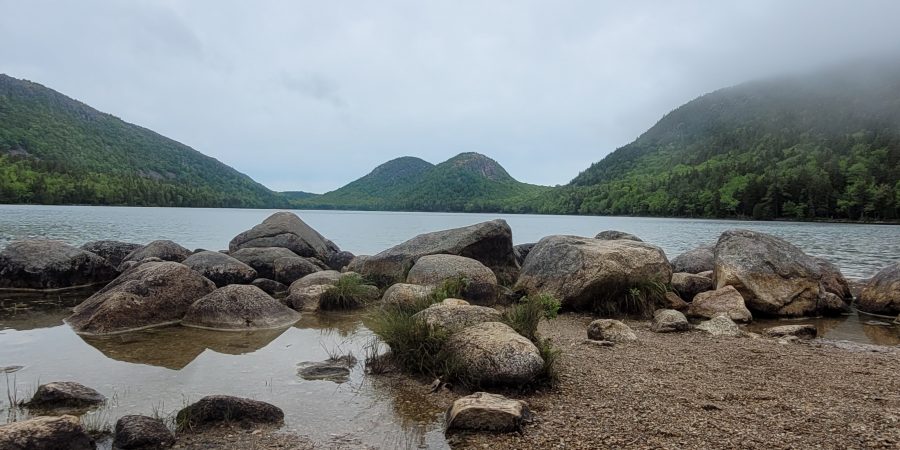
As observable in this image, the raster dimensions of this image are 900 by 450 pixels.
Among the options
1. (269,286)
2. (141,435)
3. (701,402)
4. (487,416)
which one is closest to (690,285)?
(701,402)

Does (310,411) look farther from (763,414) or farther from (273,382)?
(763,414)

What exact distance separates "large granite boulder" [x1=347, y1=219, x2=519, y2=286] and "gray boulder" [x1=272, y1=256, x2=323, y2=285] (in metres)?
2.33

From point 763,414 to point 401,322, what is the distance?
591cm

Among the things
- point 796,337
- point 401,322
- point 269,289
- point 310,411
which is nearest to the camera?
point 310,411

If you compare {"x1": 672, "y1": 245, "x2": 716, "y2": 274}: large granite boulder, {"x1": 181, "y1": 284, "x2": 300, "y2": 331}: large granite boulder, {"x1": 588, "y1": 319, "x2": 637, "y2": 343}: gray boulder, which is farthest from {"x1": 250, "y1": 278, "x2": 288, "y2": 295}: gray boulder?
{"x1": 672, "y1": 245, "x2": 716, "y2": 274}: large granite boulder

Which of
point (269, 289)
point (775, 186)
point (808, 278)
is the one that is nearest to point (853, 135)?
point (775, 186)

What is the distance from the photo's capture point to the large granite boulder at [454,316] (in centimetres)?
1005

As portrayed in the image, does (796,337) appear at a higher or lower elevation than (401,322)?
lower

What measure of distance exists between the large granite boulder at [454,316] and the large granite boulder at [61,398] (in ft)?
17.3

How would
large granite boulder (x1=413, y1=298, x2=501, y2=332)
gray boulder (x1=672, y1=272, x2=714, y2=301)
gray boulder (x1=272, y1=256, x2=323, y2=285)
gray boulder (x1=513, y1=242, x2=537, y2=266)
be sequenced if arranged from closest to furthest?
large granite boulder (x1=413, y1=298, x2=501, y2=332), gray boulder (x1=672, y1=272, x2=714, y2=301), gray boulder (x1=272, y1=256, x2=323, y2=285), gray boulder (x1=513, y1=242, x2=537, y2=266)

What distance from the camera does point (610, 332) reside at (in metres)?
12.0

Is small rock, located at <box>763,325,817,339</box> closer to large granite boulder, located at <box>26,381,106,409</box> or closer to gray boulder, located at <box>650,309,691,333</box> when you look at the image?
gray boulder, located at <box>650,309,691,333</box>

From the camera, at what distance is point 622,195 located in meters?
173

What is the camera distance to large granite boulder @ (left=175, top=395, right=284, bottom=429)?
23.0 feet
